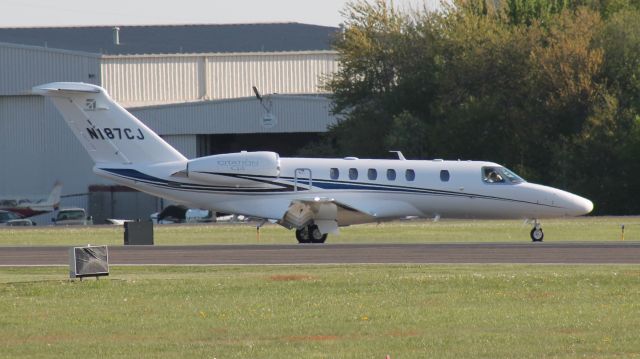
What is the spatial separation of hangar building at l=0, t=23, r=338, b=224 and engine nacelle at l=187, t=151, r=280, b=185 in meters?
32.9

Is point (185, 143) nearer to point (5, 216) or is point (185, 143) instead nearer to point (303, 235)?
point (5, 216)

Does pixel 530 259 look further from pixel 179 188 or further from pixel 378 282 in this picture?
pixel 179 188

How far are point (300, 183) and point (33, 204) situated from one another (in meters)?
35.7

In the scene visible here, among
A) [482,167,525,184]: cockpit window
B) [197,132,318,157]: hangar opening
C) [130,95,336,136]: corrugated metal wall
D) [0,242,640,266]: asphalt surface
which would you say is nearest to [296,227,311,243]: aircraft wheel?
[0,242,640,266]: asphalt surface

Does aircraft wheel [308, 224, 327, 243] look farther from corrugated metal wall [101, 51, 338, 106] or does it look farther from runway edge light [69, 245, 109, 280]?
corrugated metal wall [101, 51, 338, 106]

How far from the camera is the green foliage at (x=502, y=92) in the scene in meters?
58.3

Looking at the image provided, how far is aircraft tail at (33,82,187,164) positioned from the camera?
37.7m

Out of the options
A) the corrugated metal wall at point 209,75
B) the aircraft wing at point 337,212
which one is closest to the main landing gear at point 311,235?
the aircraft wing at point 337,212

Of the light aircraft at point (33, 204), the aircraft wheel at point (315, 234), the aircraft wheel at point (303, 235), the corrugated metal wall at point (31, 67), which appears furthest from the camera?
the corrugated metal wall at point (31, 67)

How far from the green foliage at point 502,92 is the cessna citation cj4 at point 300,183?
20461 millimetres

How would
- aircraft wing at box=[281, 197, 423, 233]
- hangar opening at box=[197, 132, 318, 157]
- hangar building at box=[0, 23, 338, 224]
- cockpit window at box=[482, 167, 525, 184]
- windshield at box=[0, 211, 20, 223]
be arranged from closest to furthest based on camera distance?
aircraft wing at box=[281, 197, 423, 233]
cockpit window at box=[482, 167, 525, 184]
windshield at box=[0, 211, 20, 223]
hangar building at box=[0, 23, 338, 224]
hangar opening at box=[197, 132, 318, 157]

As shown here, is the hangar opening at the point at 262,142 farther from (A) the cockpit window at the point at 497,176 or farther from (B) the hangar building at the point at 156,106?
(A) the cockpit window at the point at 497,176

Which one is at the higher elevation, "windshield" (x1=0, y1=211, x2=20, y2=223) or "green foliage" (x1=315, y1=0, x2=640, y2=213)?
"green foliage" (x1=315, y1=0, x2=640, y2=213)

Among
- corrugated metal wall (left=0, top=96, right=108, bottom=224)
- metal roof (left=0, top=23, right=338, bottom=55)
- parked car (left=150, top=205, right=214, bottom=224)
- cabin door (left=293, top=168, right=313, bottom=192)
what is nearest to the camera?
cabin door (left=293, top=168, right=313, bottom=192)
